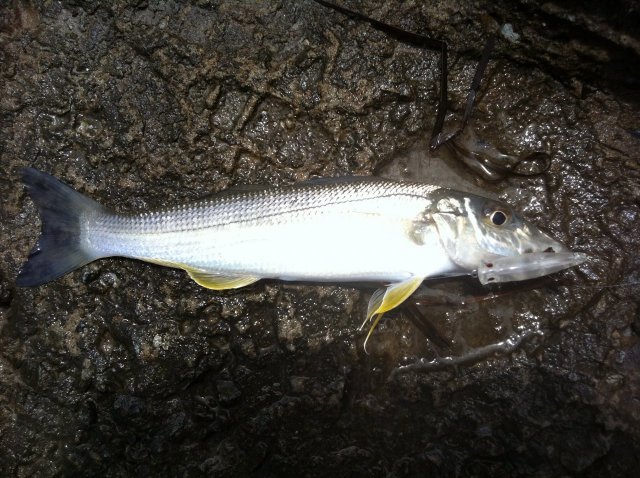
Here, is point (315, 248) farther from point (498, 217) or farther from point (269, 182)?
point (498, 217)

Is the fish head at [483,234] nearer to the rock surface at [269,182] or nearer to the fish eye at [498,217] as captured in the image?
the fish eye at [498,217]

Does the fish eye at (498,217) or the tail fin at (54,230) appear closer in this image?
the fish eye at (498,217)

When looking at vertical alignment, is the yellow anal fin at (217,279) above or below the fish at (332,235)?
below

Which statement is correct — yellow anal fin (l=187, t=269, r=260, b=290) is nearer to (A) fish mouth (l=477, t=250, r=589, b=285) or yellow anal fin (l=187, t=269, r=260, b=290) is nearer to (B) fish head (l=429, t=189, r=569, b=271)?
(B) fish head (l=429, t=189, r=569, b=271)

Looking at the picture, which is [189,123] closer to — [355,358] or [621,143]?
[355,358]

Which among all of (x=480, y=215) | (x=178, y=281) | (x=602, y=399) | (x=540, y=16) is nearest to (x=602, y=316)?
(x=602, y=399)

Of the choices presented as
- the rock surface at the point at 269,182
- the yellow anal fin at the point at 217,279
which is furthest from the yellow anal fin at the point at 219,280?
the rock surface at the point at 269,182
